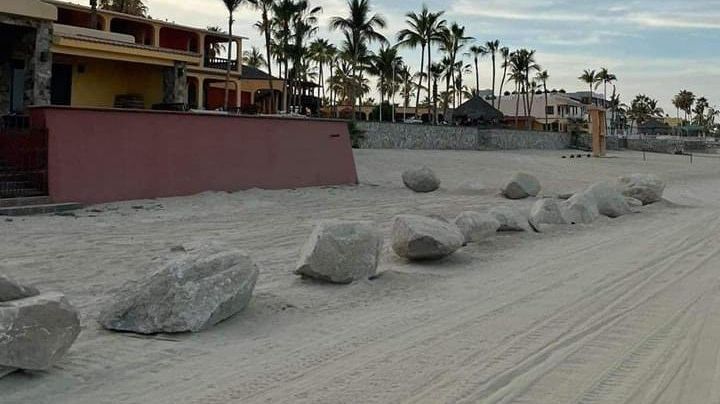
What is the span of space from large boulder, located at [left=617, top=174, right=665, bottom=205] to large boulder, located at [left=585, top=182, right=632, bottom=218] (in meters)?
2.47

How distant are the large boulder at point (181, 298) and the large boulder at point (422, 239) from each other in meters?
3.04

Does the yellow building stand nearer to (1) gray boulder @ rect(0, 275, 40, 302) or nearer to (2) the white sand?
(2) the white sand

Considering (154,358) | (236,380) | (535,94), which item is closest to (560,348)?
(236,380)

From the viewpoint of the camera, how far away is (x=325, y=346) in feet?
18.6

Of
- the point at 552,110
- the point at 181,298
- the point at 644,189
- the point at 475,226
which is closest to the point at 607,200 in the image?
the point at 644,189

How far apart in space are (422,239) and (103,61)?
19.4m

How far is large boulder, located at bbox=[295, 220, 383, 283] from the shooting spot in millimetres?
7754

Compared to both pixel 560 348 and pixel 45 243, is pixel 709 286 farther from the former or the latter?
pixel 45 243

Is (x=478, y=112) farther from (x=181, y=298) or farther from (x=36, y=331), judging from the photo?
(x=36, y=331)

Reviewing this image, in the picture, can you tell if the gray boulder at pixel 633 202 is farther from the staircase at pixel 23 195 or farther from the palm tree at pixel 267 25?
the palm tree at pixel 267 25

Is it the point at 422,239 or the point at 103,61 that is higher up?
the point at 103,61

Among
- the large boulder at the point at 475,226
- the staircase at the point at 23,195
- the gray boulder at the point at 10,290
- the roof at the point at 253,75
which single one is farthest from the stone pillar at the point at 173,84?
the gray boulder at the point at 10,290

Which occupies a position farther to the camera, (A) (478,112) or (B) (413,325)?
(A) (478,112)

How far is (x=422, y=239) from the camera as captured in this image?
8.84 m
